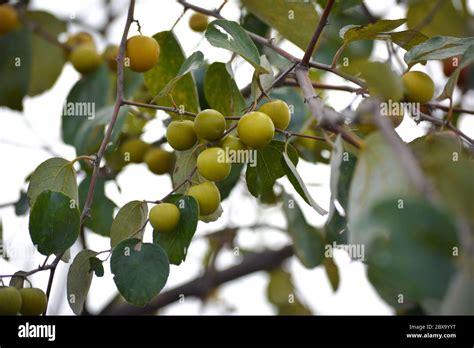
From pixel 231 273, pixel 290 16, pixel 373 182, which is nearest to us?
pixel 373 182

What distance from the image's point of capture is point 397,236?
49 cm

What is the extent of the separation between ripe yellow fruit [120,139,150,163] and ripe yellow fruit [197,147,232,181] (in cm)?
61

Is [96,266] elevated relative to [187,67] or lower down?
lower down

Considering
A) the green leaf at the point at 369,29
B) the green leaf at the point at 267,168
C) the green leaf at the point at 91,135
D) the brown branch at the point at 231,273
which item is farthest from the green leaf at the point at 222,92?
the brown branch at the point at 231,273

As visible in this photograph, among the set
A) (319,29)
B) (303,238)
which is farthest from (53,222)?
(303,238)

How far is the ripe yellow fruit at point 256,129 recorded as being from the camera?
0.88m

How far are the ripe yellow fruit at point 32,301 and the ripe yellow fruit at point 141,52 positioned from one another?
14.3 inches

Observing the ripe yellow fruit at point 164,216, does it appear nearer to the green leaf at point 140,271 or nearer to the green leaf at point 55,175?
the green leaf at point 140,271

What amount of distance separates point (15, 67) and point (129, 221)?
29.3 inches

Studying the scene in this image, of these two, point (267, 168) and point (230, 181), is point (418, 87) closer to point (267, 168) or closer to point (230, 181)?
point (267, 168)

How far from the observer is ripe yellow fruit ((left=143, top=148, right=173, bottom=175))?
145 cm

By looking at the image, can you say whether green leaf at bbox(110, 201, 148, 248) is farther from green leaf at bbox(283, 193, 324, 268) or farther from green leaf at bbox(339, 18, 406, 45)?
green leaf at bbox(283, 193, 324, 268)

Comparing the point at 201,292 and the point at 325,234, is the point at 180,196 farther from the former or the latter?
the point at 201,292

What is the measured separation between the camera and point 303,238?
1.51m
